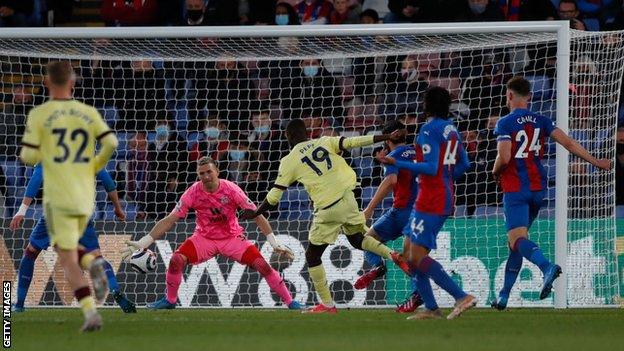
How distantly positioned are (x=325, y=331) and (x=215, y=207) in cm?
396

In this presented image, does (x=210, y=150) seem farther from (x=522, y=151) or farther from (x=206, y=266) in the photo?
(x=522, y=151)

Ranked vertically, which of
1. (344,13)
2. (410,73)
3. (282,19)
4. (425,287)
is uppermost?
(344,13)

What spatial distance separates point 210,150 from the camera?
16.7 m

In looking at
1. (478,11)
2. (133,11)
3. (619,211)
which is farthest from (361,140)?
(133,11)

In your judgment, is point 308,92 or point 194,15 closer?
point 308,92

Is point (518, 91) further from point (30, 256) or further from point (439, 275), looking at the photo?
point (30, 256)

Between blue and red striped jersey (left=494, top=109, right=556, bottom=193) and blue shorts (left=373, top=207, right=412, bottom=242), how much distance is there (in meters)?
1.39

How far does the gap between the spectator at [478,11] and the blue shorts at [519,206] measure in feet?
18.2

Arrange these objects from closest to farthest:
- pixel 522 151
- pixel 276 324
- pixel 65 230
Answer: pixel 65 230 < pixel 276 324 < pixel 522 151

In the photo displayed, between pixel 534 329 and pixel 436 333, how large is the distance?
0.96 metres

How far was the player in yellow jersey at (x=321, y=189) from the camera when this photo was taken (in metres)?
13.7

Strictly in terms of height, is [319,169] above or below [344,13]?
below

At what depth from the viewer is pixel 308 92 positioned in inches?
674

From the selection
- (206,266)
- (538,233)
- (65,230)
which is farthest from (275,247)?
(65,230)
